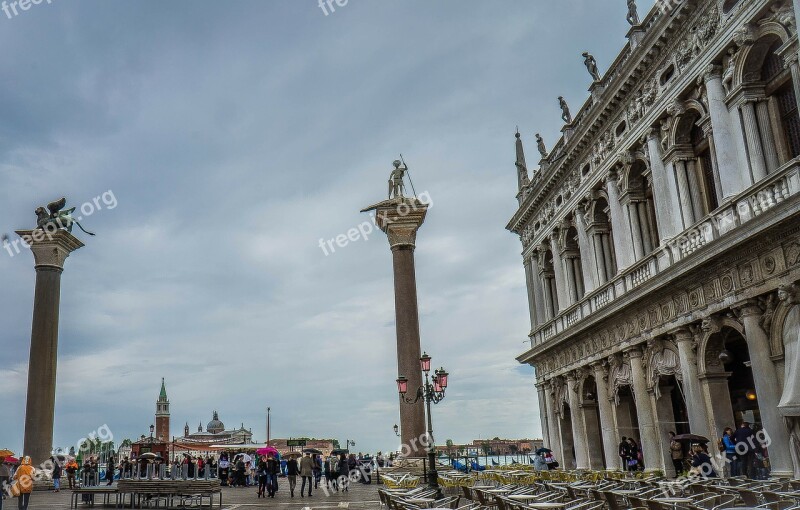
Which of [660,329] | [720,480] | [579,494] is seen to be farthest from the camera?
[660,329]

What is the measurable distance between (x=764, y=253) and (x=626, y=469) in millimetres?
10865

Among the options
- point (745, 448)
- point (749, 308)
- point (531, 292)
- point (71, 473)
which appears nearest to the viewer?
point (749, 308)

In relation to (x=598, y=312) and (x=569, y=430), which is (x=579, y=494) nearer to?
(x=598, y=312)

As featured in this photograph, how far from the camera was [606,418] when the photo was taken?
86.2ft

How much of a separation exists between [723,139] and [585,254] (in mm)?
10354

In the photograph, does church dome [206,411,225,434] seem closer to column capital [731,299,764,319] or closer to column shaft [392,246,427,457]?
column shaft [392,246,427,457]

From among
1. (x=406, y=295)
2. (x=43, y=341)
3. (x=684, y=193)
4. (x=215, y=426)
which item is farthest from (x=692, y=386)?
(x=215, y=426)

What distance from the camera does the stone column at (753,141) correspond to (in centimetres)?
1759

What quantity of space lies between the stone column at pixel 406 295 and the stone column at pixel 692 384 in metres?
Answer: 10.1

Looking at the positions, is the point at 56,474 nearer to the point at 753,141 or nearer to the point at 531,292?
the point at 531,292

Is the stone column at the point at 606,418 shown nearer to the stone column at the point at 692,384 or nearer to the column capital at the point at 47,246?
the stone column at the point at 692,384

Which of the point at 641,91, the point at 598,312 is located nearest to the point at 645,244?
the point at 598,312

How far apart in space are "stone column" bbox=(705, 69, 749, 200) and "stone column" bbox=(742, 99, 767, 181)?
0.41 metres

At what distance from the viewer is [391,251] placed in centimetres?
2972
